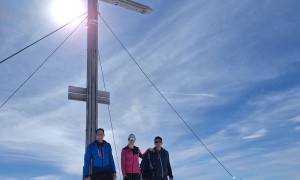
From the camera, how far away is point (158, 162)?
1259cm

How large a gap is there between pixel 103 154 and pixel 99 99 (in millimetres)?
2612

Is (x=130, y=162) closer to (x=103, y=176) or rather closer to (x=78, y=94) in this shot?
(x=103, y=176)

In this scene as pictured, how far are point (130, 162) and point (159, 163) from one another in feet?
4.20

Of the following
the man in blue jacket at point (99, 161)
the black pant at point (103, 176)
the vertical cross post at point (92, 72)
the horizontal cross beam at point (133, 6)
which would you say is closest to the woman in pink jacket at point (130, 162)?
the man in blue jacket at point (99, 161)

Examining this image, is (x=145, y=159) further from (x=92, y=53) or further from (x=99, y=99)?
(x=92, y=53)

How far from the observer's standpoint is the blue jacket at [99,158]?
10.8 meters

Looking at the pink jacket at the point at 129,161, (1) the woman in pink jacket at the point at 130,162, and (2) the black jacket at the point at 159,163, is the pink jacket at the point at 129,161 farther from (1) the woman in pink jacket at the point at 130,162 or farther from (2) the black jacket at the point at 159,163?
(2) the black jacket at the point at 159,163

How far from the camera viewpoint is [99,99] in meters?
12.9

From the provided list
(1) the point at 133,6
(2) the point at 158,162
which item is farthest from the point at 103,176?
(1) the point at 133,6

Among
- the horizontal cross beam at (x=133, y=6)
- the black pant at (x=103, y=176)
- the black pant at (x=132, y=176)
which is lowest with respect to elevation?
the black pant at (x=103, y=176)

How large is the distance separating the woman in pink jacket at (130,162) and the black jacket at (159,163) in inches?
30.9

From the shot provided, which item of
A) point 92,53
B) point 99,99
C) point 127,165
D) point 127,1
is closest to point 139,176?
point 127,165

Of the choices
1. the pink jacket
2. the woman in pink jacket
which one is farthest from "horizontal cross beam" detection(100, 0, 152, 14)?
the pink jacket

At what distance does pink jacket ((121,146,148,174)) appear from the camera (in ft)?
38.6
